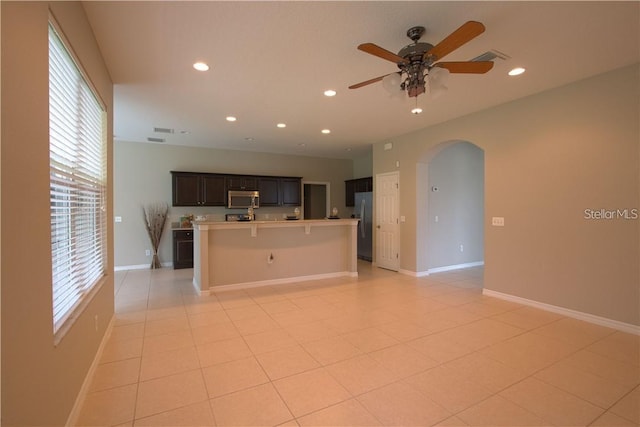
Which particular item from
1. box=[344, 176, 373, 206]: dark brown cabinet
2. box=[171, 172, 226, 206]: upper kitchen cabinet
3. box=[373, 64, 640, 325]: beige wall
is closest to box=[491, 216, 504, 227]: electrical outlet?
box=[373, 64, 640, 325]: beige wall

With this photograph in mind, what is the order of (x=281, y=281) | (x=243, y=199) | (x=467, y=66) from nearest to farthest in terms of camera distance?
1. (x=467, y=66)
2. (x=281, y=281)
3. (x=243, y=199)

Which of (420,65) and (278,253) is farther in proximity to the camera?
(278,253)

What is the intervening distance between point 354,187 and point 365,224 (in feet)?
3.89

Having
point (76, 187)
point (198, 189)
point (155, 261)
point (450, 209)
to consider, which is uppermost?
point (198, 189)

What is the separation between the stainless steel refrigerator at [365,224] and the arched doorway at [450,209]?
170cm

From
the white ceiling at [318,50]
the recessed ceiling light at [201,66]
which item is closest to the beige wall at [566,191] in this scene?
the white ceiling at [318,50]

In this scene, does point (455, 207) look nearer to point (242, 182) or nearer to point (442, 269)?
point (442, 269)

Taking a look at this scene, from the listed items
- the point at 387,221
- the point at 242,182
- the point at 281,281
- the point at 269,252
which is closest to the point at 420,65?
the point at 269,252

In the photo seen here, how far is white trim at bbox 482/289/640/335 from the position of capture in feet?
10.3

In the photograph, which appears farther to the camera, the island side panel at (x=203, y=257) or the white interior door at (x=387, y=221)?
the white interior door at (x=387, y=221)

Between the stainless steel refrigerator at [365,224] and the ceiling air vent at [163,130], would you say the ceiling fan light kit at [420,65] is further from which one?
the stainless steel refrigerator at [365,224]

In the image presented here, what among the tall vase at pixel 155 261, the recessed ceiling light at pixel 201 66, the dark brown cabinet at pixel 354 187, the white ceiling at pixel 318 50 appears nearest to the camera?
the white ceiling at pixel 318 50

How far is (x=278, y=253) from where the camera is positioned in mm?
5070

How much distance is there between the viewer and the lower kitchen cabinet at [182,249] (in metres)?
6.41
